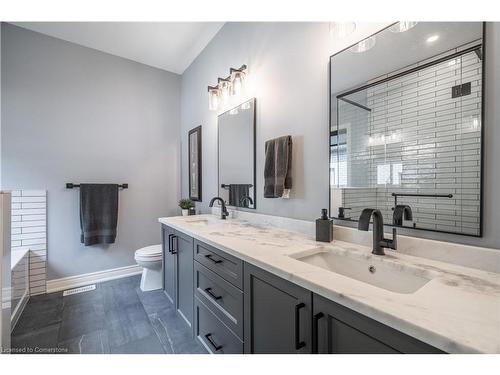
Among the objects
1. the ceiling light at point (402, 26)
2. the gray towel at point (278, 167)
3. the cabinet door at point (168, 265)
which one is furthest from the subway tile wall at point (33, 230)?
the ceiling light at point (402, 26)

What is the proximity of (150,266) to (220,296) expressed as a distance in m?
1.40

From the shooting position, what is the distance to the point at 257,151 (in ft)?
6.25

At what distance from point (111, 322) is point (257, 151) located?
71.8 inches

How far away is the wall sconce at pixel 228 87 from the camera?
2006 millimetres

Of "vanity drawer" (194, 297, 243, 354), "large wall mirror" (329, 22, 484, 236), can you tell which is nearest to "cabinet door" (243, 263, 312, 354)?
"vanity drawer" (194, 297, 243, 354)

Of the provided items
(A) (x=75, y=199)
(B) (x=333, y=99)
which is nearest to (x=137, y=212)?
(A) (x=75, y=199)

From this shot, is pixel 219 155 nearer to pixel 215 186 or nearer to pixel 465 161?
pixel 215 186

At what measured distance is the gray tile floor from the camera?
1570mm

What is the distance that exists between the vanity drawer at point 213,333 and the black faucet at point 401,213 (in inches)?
36.5

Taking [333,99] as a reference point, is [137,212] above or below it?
below

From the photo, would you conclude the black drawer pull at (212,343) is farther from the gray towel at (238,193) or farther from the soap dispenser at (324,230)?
the gray towel at (238,193)

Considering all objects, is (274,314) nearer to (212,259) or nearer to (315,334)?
(315,334)

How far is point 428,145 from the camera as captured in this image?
99 cm

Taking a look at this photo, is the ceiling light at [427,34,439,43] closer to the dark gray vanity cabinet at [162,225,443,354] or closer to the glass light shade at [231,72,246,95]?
the dark gray vanity cabinet at [162,225,443,354]
